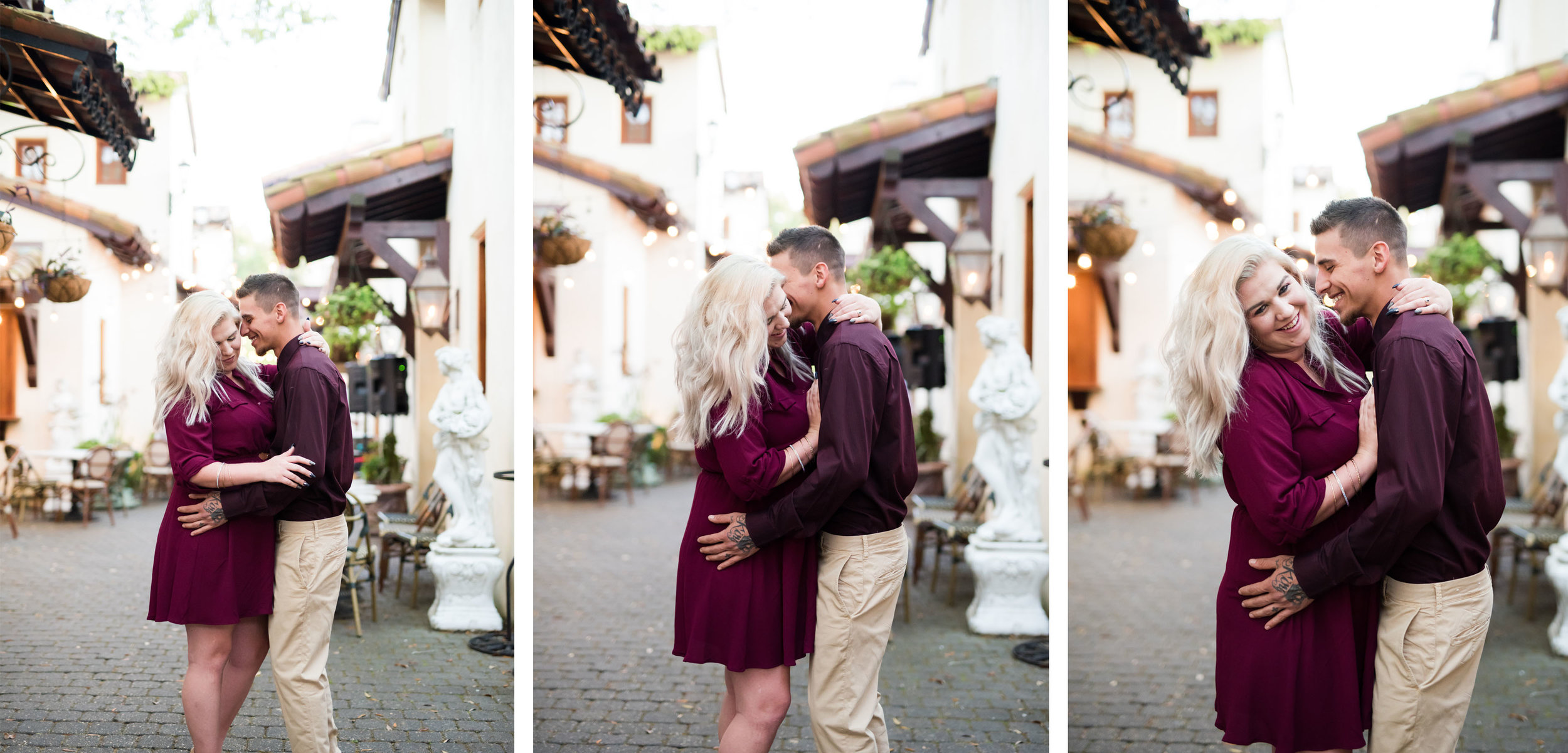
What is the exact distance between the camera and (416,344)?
10.5 ft

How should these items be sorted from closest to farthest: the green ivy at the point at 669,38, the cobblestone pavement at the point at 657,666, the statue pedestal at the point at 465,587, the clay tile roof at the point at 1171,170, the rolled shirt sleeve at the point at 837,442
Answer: the rolled shirt sleeve at the point at 837,442 → the statue pedestal at the point at 465,587 → the cobblestone pavement at the point at 657,666 → the clay tile roof at the point at 1171,170 → the green ivy at the point at 669,38

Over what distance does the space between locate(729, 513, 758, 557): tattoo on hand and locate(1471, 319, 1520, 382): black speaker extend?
8.00ft

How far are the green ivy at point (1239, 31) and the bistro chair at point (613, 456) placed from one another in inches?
97.0

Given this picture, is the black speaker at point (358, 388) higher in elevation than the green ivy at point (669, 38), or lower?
lower

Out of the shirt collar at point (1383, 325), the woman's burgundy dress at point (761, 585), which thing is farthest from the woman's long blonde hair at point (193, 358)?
the shirt collar at point (1383, 325)

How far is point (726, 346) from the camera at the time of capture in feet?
7.66

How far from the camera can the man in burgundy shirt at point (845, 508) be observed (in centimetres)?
231

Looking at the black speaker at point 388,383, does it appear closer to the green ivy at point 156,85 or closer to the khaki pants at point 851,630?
the green ivy at point 156,85

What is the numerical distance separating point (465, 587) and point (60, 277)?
159 cm

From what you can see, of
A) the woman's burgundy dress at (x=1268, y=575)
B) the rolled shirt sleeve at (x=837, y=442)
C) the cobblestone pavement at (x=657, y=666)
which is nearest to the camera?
the woman's burgundy dress at (x=1268, y=575)

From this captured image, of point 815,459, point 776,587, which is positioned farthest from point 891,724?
point 815,459

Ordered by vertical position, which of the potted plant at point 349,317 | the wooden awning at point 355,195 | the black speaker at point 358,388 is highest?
the wooden awning at point 355,195

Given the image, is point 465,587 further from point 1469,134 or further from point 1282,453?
point 1469,134

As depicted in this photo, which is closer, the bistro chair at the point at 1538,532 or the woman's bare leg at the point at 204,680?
the woman's bare leg at the point at 204,680
